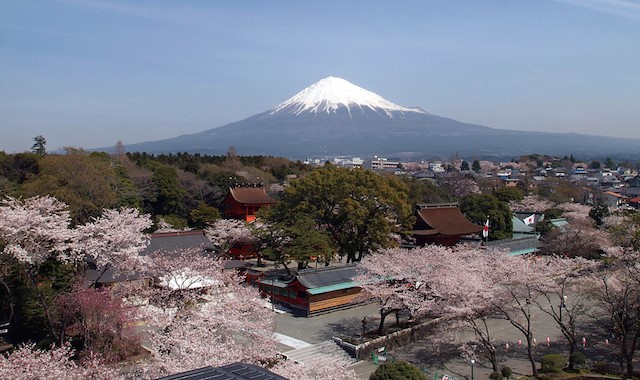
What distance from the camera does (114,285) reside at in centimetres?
1953

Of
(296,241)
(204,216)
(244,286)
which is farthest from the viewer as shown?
(204,216)

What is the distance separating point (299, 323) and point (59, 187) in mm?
13380

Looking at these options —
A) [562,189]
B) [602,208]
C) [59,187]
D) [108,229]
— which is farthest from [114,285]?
[562,189]

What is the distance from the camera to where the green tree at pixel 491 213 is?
32.2 m

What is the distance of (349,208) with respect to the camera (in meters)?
23.5

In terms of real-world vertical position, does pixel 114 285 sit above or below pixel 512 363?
above

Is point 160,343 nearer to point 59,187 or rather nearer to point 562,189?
point 59,187

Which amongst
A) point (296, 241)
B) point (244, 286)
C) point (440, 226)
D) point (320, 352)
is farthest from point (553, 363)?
point (440, 226)

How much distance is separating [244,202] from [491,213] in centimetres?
1592

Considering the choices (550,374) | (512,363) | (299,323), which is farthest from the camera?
(299,323)

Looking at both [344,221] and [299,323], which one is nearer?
[299,323]

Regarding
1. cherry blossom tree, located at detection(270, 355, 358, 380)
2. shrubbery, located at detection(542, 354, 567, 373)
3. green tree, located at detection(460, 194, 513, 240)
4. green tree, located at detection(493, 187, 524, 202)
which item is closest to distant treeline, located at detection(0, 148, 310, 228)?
cherry blossom tree, located at detection(270, 355, 358, 380)

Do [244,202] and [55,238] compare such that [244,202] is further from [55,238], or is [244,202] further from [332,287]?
[55,238]

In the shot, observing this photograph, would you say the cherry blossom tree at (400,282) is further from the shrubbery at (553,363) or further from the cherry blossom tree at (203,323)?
the cherry blossom tree at (203,323)
